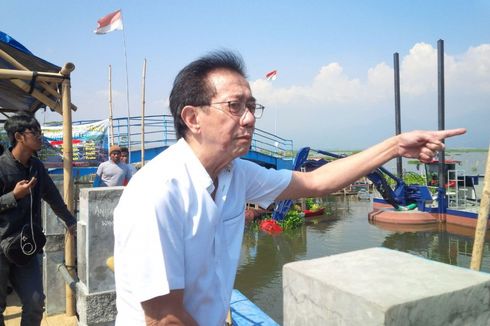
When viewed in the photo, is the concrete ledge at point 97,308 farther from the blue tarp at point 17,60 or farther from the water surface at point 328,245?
the water surface at point 328,245

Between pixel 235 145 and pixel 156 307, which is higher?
pixel 235 145

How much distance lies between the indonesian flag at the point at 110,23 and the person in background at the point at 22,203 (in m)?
11.8

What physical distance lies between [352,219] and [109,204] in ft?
59.2

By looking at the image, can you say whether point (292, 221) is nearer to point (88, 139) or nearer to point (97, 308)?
point (88, 139)

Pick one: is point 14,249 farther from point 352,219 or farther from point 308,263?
point 352,219

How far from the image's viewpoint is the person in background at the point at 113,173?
24.5 ft

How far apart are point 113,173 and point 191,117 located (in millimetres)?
6511

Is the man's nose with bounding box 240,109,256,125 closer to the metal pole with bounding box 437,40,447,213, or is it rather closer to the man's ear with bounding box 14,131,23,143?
the man's ear with bounding box 14,131,23,143

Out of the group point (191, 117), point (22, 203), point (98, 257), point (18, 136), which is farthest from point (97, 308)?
point (191, 117)

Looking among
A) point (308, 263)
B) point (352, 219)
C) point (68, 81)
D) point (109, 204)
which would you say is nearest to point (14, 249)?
point (109, 204)

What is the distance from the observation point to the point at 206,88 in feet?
4.70

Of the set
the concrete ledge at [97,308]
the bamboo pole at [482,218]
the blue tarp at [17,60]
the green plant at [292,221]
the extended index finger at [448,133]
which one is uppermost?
the blue tarp at [17,60]

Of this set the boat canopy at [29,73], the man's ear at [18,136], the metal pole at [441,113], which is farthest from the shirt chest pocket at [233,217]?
the metal pole at [441,113]

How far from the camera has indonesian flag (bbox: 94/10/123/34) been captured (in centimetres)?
1327
